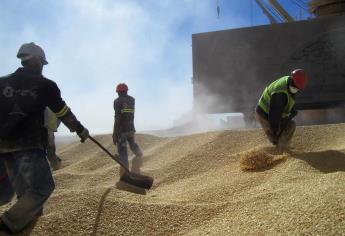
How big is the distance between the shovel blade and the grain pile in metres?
0.21

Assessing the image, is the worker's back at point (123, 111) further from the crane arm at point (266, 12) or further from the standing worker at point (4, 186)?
the crane arm at point (266, 12)

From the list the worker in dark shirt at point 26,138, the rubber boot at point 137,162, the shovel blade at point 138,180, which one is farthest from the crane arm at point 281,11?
the worker in dark shirt at point 26,138

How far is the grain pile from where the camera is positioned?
127 inches

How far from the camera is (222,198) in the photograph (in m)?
4.54

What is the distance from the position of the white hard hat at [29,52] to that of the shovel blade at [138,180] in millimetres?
1838

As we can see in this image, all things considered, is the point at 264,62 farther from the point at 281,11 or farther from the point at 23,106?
the point at 23,106

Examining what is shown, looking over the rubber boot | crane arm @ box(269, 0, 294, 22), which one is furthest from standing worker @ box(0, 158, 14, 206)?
crane arm @ box(269, 0, 294, 22)

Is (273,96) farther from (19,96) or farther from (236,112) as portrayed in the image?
(236,112)

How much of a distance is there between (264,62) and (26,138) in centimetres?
1105

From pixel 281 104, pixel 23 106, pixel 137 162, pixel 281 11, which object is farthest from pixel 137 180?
pixel 281 11

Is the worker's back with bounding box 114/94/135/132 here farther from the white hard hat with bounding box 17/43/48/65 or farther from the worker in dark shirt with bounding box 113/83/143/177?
the white hard hat with bounding box 17/43/48/65

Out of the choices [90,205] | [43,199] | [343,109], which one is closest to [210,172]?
[90,205]

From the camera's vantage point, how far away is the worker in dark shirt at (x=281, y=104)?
222 inches

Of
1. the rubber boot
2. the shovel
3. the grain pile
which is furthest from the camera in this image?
the rubber boot
